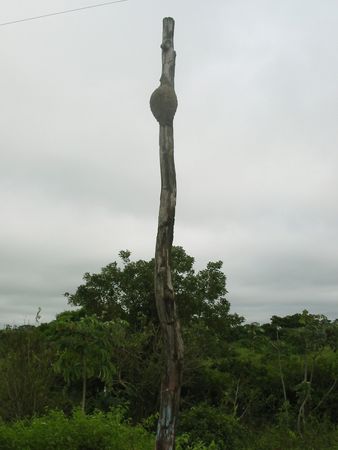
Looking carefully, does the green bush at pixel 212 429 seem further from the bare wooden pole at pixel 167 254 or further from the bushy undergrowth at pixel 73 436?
the bare wooden pole at pixel 167 254

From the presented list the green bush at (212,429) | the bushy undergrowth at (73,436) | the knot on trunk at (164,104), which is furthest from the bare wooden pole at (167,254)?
the green bush at (212,429)

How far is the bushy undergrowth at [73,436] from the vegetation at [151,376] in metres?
0.02

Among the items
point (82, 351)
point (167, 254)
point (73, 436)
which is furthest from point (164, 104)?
point (82, 351)

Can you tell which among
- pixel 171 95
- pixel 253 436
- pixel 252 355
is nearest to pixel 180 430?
pixel 253 436

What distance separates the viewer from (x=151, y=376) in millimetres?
18141

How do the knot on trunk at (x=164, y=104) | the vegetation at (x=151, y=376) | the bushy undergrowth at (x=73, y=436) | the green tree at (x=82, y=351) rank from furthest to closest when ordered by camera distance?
the green tree at (x=82, y=351)
the vegetation at (x=151, y=376)
the bushy undergrowth at (x=73, y=436)
the knot on trunk at (x=164, y=104)

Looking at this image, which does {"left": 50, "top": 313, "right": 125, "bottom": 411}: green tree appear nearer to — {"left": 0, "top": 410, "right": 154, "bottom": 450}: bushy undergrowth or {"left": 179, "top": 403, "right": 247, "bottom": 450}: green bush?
{"left": 179, "top": 403, "right": 247, "bottom": 450}: green bush

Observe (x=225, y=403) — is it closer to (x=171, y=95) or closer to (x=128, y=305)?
(x=128, y=305)

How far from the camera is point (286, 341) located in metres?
21.9

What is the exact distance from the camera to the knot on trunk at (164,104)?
766 centimetres

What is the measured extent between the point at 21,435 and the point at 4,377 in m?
4.14

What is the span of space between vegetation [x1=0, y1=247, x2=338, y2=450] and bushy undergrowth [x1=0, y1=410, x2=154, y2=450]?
18 millimetres

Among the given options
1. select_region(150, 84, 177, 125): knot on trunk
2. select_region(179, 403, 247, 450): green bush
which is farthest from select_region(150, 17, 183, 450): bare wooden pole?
select_region(179, 403, 247, 450): green bush

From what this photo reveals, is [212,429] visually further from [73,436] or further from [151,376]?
[73,436]
